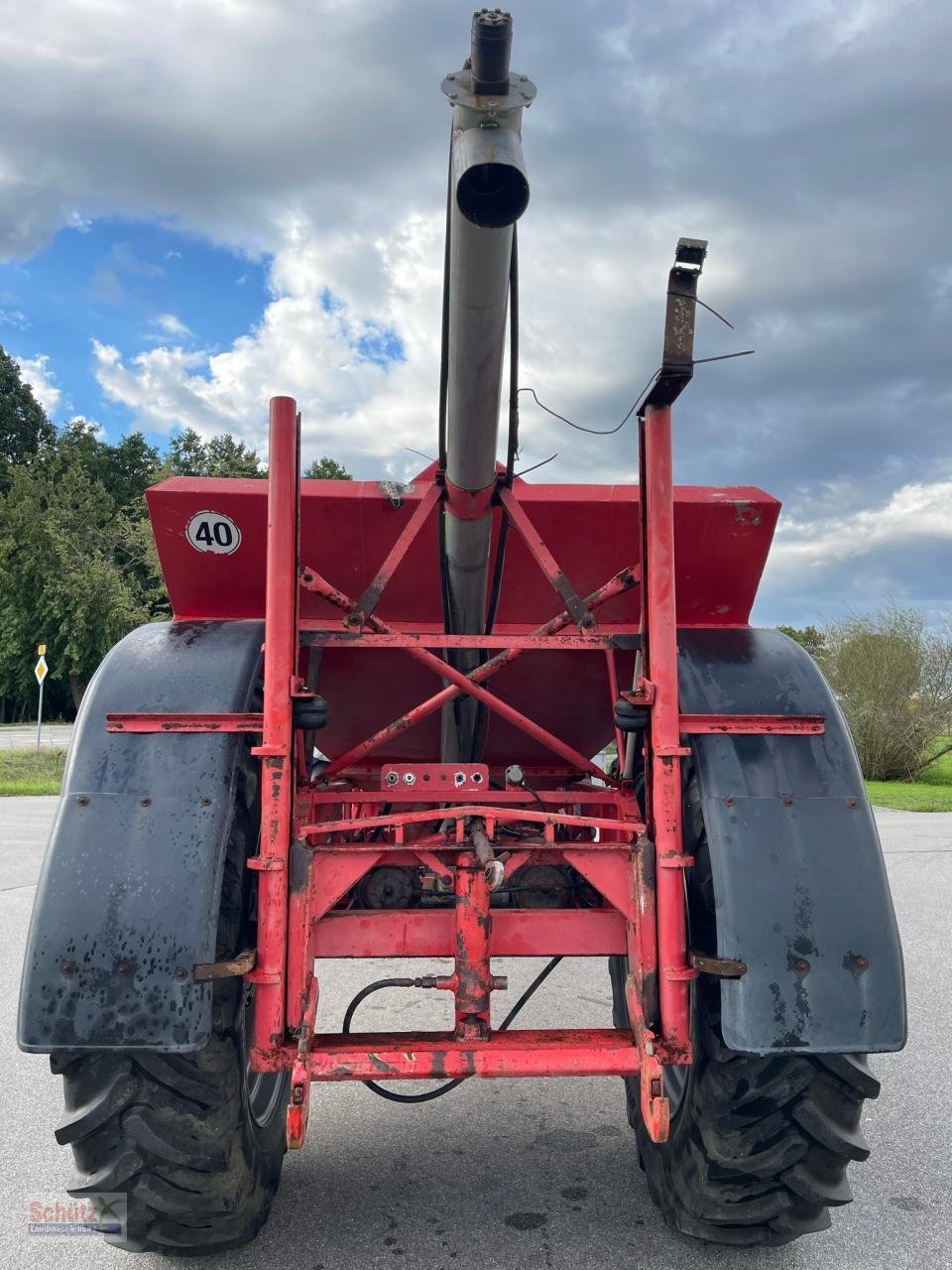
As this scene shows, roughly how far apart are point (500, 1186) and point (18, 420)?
5406cm

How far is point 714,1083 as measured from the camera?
2.51m

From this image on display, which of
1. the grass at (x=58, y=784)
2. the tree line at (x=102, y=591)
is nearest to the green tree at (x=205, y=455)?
the tree line at (x=102, y=591)

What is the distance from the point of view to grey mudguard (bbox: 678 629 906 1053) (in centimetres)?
238

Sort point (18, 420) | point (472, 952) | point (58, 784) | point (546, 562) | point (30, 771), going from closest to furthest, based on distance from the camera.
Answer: point (472, 952), point (546, 562), point (58, 784), point (30, 771), point (18, 420)

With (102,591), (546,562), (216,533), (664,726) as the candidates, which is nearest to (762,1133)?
(664,726)

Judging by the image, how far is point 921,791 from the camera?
19.5 meters

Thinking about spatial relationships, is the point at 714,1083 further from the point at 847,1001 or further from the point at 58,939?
the point at 58,939

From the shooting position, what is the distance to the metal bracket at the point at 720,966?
2400 mm

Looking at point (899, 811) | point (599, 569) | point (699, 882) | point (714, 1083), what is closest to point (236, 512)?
point (599, 569)

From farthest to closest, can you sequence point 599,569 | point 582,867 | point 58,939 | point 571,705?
point 571,705, point 599,569, point 582,867, point 58,939

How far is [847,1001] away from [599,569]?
194 cm

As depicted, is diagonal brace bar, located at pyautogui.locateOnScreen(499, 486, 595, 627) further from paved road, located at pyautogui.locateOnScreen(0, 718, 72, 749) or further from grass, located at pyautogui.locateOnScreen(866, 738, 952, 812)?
paved road, located at pyautogui.locateOnScreen(0, 718, 72, 749)

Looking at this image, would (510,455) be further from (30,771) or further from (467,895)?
(30,771)

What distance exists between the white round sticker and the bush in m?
19.9
